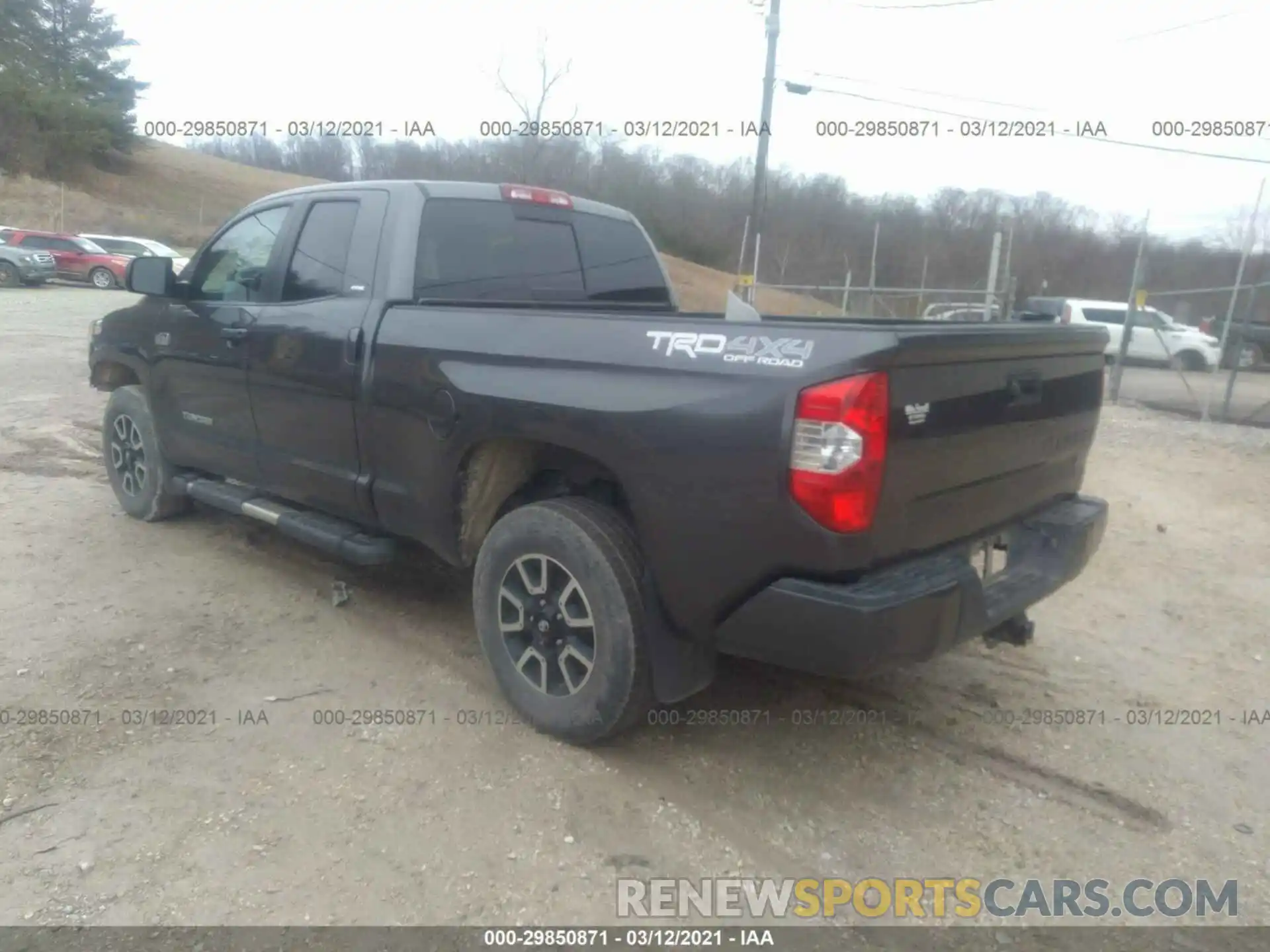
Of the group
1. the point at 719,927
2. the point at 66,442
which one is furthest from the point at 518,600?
the point at 66,442

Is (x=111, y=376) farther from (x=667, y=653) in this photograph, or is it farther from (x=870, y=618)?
(x=870, y=618)

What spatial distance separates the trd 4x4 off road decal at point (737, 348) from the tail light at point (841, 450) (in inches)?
4.8

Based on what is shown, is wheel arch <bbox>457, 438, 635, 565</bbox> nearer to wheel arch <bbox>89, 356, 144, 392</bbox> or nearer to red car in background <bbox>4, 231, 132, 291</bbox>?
wheel arch <bbox>89, 356, 144, 392</bbox>

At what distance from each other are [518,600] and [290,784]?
985 millimetres

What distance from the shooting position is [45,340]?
14953 millimetres

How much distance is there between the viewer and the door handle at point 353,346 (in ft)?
13.3

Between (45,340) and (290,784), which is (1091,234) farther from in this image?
(290,784)

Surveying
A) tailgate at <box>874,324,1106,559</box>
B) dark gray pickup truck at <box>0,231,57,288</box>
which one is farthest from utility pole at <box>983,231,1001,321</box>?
dark gray pickup truck at <box>0,231,57,288</box>

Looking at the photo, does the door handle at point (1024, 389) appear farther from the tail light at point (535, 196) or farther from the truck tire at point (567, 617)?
the tail light at point (535, 196)

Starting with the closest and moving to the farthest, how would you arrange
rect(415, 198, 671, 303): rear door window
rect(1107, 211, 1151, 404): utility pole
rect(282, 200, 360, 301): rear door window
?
rect(415, 198, 671, 303): rear door window < rect(282, 200, 360, 301): rear door window < rect(1107, 211, 1151, 404): utility pole

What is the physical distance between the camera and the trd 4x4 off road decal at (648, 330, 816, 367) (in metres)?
2.75

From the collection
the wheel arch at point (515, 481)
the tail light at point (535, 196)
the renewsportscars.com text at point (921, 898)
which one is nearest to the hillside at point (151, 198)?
the tail light at point (535, 196)

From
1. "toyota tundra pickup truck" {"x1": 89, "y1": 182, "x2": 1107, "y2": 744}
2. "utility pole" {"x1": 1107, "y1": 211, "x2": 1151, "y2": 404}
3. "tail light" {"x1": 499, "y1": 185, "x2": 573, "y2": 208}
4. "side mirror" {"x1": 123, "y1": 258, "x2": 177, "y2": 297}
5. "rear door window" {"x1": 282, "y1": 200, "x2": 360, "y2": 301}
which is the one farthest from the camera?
"utility pole" {"x1": 1107, "y1": 211, "x2": 1151, "y2": 404}

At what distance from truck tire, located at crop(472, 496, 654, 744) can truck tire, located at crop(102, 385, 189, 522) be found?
9.86 feet
